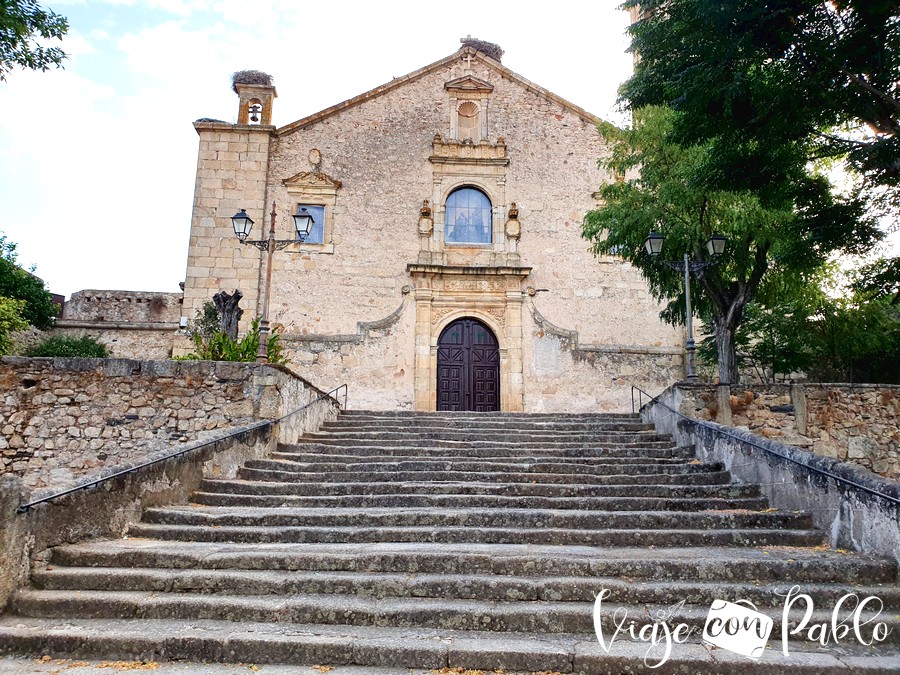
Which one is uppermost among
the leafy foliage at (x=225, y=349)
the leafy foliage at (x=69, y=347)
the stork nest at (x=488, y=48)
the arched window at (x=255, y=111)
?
the stork nest at (x=488, y=48)

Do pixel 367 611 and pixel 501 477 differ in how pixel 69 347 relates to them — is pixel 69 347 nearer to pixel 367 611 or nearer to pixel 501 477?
pixel 501 477

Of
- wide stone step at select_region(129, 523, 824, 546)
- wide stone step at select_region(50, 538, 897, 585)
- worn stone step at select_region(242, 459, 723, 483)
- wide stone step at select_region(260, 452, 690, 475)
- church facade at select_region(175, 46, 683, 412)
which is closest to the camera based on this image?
wide stone step at select_region(50, 538, 897, 585)

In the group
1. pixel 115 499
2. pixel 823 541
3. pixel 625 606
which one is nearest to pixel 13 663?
pixel 115 499

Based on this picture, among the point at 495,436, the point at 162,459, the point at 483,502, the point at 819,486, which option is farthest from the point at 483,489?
the point at 162,459

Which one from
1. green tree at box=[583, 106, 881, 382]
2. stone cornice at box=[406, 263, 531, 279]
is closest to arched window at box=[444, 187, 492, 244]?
stone cornice at box=[406, 263, 531, 279]

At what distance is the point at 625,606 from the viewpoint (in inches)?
157

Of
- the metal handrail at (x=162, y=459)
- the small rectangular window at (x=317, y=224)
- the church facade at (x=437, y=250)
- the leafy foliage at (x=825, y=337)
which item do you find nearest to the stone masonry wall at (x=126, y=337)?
the church facade at (x=437, y=250)

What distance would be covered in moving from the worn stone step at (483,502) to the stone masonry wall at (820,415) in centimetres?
266

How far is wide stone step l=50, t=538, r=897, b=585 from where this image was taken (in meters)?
4.31

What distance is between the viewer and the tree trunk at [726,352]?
9.68 metres

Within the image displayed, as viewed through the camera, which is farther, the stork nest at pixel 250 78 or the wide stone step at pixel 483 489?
the stork nest at pixel 250 78

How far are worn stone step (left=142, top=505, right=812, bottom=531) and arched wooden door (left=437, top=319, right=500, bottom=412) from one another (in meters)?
8.21

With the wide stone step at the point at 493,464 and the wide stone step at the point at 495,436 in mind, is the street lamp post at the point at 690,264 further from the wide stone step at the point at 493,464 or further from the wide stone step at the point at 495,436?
the wide stone step at the point at 493,464

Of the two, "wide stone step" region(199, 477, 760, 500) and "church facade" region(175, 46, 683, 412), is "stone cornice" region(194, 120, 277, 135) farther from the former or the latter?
"wide stone step" region(199, 477, 760, 500)
